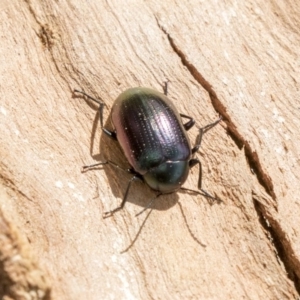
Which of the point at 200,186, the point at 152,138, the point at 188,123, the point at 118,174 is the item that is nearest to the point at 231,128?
the point at 188,123

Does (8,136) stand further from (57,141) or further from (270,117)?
(270,117)

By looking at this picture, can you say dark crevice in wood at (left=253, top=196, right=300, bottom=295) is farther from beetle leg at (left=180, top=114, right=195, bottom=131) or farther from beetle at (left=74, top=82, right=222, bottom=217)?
beetle leg at (left=180, top=114, right=195, bottom=131)

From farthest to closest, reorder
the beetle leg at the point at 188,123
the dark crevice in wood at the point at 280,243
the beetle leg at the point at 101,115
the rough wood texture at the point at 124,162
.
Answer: the beetle leg at the point at 188,123
the beetle leg at the point at 101,115
the dark crevice in wood at the point at 280,243
the rough wood texture at the point at 124,162

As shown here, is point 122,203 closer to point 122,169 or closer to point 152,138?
point 122,169

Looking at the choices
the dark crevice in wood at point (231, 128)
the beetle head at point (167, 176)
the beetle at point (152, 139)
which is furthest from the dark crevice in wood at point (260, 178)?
the beetle head at point (167, 176)

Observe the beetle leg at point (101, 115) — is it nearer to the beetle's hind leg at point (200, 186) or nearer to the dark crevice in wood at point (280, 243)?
the beetle's hind leg at point (200, 186)

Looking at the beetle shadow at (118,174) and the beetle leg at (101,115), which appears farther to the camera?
the beetle leg at (101,115)

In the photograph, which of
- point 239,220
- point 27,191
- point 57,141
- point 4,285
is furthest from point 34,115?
point 239,220
